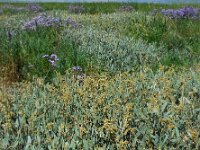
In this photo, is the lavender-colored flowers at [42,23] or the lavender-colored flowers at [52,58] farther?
the lavender-colored flowers at [42,23]

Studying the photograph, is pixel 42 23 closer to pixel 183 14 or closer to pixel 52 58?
pixel 52 58

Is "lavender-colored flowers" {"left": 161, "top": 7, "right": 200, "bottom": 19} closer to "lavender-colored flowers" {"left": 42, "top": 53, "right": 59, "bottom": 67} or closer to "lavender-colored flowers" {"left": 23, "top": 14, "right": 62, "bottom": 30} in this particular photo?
"lavender-colored flowers" {"left": 23, "top": 14, "right": 62, "bottom": 30}

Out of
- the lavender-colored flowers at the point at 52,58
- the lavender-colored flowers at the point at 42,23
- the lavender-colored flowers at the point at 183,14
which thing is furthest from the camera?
the lavender-colored flowers at the point at 183,14

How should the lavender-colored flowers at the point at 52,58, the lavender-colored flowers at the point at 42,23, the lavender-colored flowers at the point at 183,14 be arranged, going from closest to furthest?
the lavender-colored flowers at the point at 52,58
the lavender-colored flowers at the point at 42,23
the lavender-colored flowers at the point at 183,14

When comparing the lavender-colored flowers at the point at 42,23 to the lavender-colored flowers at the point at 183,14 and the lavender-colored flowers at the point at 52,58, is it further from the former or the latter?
the lavender-colored flowers at the point at 183,14

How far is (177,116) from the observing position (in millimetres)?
3760

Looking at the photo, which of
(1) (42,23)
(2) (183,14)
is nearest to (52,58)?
(1) (42,23)

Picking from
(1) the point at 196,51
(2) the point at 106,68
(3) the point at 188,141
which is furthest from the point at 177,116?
(1) the point at 196,51

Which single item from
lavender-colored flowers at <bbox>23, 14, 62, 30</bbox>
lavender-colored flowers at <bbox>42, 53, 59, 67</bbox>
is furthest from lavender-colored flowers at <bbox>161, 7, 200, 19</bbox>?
lavender-colored flowers at <bbox>42, 53, 59, 67</bbox>

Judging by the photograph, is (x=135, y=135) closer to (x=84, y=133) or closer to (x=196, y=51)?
(x=84, y=133)

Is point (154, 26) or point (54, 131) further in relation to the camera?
point (154, 26)

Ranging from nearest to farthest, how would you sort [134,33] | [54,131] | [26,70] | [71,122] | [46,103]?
[54,131] < [71,122] < [46,103] < [26,70] < [134,33]

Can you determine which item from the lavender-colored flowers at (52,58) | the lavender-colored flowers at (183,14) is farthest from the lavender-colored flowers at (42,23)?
the lavender-colored flowers at (183,14)

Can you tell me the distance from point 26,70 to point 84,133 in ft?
14.3
